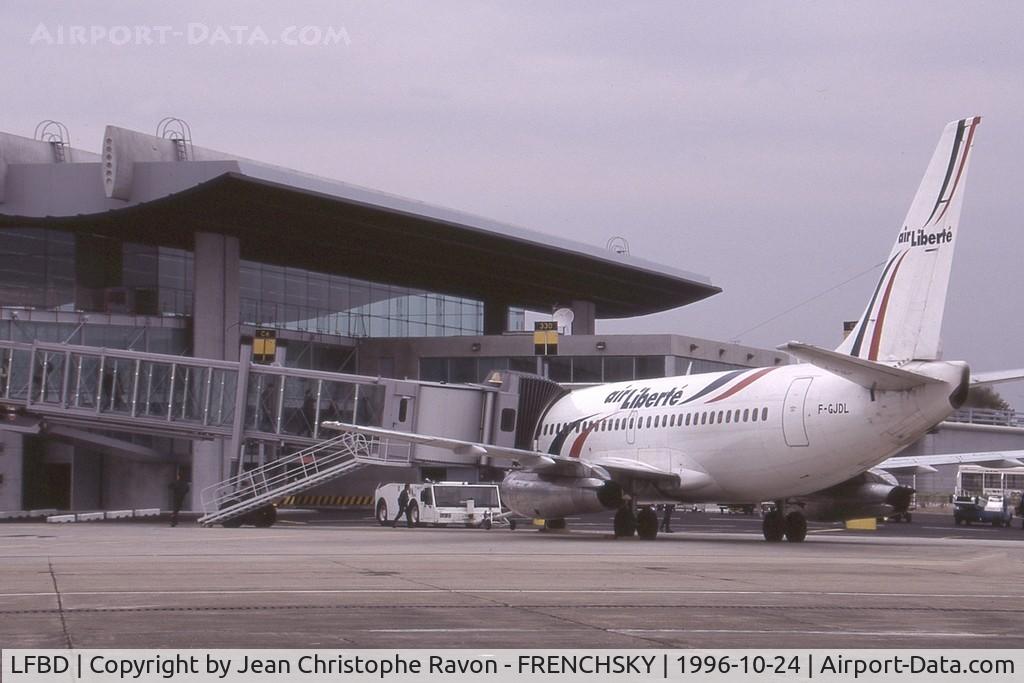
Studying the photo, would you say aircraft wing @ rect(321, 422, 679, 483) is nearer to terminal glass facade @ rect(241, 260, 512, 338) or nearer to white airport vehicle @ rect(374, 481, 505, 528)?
white airport vehicle @ rect(374, 481, 505, 528)

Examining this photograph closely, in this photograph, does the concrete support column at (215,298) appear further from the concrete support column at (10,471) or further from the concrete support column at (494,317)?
the concrete support column at (494,317)

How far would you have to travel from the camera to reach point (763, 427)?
28.7 meters

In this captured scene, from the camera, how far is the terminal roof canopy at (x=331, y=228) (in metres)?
55.4

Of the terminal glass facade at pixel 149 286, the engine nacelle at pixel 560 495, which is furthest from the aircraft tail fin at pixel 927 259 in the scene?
the terminal glass facade at pixel 149 286

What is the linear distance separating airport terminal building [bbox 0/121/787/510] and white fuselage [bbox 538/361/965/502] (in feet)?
41.3

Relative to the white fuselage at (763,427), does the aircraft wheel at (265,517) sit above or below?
below

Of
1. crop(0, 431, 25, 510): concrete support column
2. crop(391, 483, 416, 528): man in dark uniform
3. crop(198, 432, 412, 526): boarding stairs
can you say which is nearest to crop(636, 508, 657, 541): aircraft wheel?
crop(198, 432, 412, 526): boarding stairs

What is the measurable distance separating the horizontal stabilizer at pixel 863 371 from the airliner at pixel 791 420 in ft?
0.12

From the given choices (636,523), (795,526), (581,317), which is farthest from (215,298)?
(795,526)

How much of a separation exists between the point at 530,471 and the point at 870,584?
53.1 ft

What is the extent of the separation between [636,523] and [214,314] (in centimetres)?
3158

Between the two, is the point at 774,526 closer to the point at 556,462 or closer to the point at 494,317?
the point at 556,462
